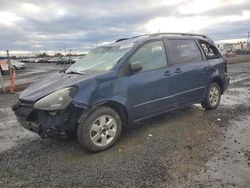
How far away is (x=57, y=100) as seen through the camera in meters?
4.61

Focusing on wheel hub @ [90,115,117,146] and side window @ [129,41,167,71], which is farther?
side window @ [129,41,167,71]

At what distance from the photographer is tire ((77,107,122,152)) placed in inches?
185

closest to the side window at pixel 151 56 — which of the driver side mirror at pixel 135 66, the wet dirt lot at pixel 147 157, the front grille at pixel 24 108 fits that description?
the driver side mirror at pixel 135 66

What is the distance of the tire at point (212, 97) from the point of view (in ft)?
23.4

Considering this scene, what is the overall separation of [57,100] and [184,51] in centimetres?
312

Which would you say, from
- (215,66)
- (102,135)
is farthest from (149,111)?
(215,66)

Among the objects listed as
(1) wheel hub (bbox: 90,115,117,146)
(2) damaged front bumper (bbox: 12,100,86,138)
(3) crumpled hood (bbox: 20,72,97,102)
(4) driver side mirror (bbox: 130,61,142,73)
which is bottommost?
(1) wheel hub (bbox: 90,115,117,146)

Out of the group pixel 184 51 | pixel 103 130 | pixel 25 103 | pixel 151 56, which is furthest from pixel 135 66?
Answer: pixel 25 103

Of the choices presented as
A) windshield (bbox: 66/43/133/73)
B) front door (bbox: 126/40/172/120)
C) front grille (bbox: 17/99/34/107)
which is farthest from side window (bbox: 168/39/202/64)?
front grille (bbox: 17/99/34/107)

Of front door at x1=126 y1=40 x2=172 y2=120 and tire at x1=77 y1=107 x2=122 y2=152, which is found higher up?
front door at x1=126 y1=40 x2=172 y2=120

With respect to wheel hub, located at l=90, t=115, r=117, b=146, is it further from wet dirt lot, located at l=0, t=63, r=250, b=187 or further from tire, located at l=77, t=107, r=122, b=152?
wet dirt lot, located at l=0, t=63, r=250, b=187

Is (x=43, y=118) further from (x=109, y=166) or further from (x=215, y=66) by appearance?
(x=215, y=66)

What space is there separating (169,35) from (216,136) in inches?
89.7

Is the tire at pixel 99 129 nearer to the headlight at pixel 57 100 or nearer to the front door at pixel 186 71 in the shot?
the headlight at pixel 57 100
